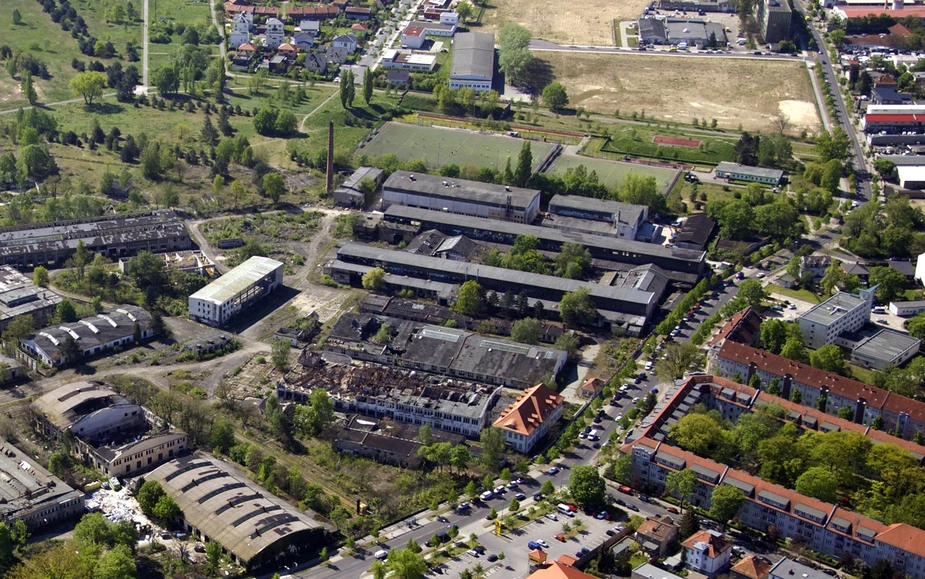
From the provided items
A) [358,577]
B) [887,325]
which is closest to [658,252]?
[887,325]

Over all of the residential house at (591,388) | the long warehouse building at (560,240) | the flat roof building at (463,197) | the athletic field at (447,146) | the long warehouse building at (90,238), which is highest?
the athletic field at (447,146)

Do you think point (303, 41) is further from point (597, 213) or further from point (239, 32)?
point (597, 213)

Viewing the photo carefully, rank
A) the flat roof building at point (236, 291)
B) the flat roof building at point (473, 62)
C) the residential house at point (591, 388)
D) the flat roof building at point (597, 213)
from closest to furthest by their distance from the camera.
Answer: the residential house at point (591, 388) → the flat roof building at point (236, 291) → the flat roof building at point (597, 213) → the flat roof building at point (473, 62)

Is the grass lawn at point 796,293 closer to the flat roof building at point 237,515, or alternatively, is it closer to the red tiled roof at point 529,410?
the red tiled roof at point 529,410

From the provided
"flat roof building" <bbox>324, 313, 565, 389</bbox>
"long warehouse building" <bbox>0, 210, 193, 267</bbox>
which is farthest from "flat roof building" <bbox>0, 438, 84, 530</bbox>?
"long warehouse building" <bbox>0, 210, 193, 267</bbox>

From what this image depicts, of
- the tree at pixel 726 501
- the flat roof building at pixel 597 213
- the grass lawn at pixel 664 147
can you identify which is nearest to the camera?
the tree at pixel 726 501

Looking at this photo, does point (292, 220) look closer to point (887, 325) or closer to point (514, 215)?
point (514, 215)

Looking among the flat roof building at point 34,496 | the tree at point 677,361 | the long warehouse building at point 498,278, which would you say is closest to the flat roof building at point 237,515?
the flat roof building at point 34,496
